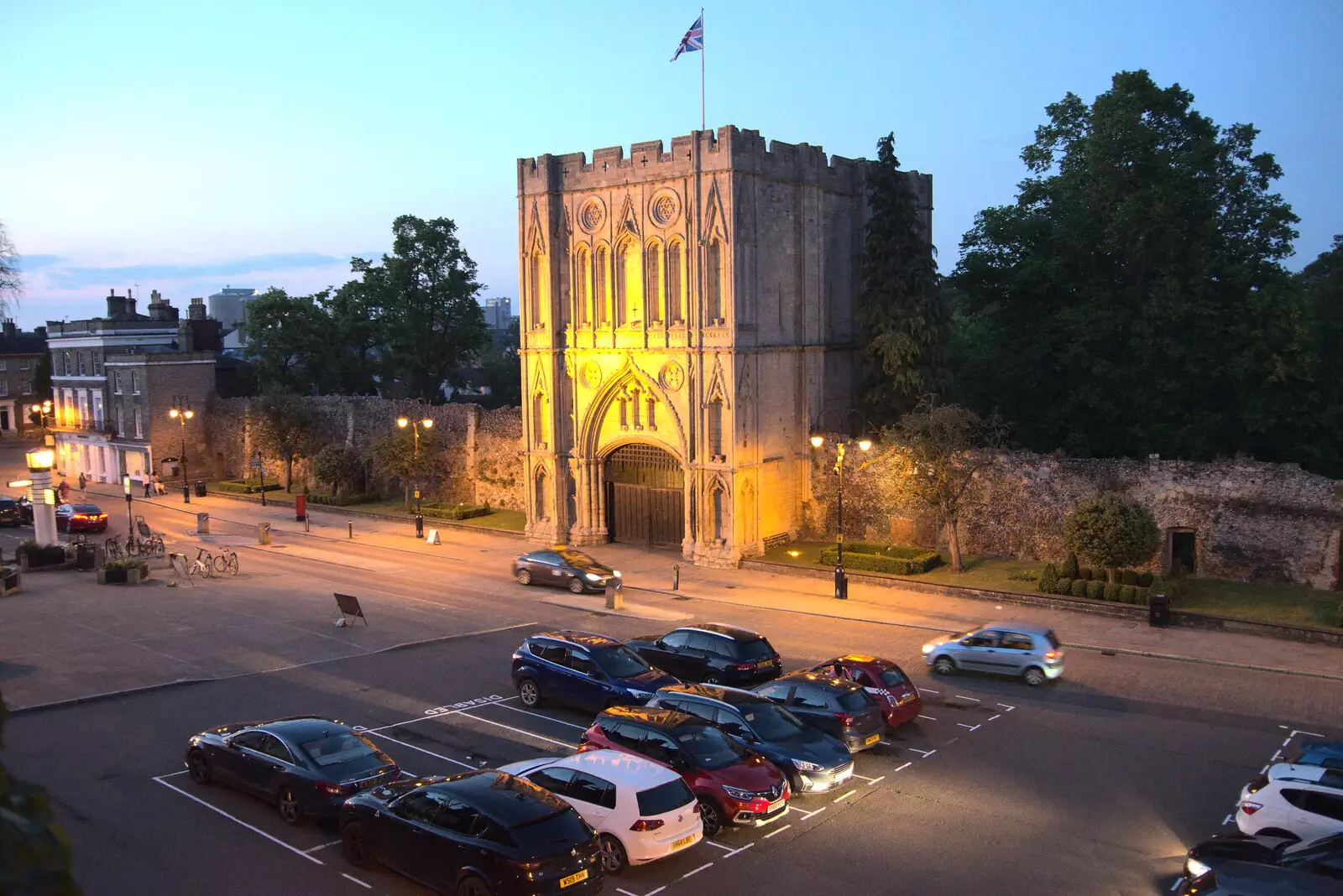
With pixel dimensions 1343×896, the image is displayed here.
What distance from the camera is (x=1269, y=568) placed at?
31875 millimetres

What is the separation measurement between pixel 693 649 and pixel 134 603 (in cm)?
1859

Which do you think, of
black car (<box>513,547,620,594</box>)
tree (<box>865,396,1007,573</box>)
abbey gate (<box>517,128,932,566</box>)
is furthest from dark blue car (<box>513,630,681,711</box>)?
abbey gate (<box>517,128,932,566</box>)

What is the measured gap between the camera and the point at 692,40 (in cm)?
3866

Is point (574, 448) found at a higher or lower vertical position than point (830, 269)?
lower

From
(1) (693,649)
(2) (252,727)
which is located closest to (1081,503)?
(1) (693,649)

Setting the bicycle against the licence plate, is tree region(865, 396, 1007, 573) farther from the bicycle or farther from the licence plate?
the licence plate

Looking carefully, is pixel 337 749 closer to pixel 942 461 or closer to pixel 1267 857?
pixel 1267 857

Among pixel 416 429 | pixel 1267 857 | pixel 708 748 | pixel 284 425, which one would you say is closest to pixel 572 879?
pixel 708 748

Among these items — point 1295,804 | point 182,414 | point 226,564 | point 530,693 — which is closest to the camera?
point 1295,804

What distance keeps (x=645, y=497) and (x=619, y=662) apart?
19.9m

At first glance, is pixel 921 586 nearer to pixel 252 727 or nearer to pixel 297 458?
pixel 252 727

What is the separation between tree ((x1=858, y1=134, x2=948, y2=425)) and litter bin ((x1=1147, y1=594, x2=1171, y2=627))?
13958 millimetres

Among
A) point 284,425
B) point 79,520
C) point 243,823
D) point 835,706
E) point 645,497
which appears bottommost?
point 243,823

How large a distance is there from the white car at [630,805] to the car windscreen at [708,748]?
1136 mm
